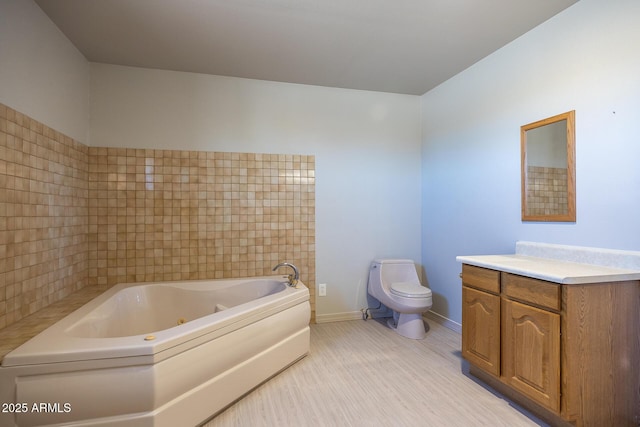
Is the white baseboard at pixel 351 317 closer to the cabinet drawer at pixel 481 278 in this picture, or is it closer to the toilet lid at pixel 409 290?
the toilet lid at pixel 409 290

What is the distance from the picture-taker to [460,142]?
2.94 meters

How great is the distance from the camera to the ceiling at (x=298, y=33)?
77.0 inches

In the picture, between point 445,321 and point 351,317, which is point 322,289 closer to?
point 351,317

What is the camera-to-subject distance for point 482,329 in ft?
6.61

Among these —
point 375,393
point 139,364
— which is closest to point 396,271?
point 375,393

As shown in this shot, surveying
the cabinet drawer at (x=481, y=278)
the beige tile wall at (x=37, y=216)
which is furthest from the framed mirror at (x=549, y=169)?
the beige tile wall at (x=37, y=216)

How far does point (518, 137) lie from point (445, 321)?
1810 mm

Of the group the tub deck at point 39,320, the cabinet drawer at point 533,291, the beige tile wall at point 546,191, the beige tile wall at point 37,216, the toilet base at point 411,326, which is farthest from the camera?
the toilet base at point 411,326

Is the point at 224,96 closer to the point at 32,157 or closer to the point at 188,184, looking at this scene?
the point at 188,184

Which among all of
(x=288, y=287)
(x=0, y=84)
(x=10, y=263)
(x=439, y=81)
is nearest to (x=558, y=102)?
(x=439, y=81)

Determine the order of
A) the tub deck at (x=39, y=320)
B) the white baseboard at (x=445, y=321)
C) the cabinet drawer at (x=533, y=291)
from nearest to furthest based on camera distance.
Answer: the tub deck at (x=39, y=320), the cabinet drawer at (x=533, y=291), the white baseboard at (x=445, y=321)

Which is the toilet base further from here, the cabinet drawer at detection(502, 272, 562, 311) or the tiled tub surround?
the cabinet drawer at detection(502, 272, 562, 311)

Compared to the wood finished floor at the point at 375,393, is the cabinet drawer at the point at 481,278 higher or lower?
higher

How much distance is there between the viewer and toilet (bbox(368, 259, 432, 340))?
9.09 ft
